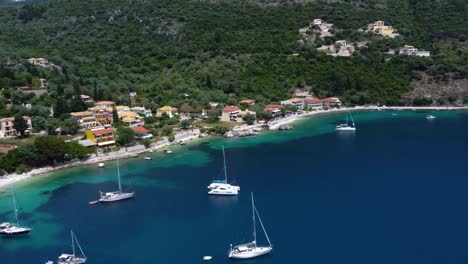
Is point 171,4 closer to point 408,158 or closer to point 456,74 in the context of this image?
point 456,74

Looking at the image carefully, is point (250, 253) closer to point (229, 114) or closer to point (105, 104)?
point (229, 114)

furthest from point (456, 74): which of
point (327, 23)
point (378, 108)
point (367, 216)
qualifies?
point (367, 216)

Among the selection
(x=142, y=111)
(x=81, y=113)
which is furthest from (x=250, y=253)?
(x=142, y=111)

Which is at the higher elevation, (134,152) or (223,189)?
(134,152)

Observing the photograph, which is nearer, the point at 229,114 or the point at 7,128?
the point at 7,128

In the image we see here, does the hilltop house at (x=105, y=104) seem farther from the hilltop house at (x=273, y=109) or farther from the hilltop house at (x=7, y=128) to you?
the hilltop house at (x=273, y=109)

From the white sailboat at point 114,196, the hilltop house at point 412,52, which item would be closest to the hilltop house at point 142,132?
the white sailboat at point 114,196
